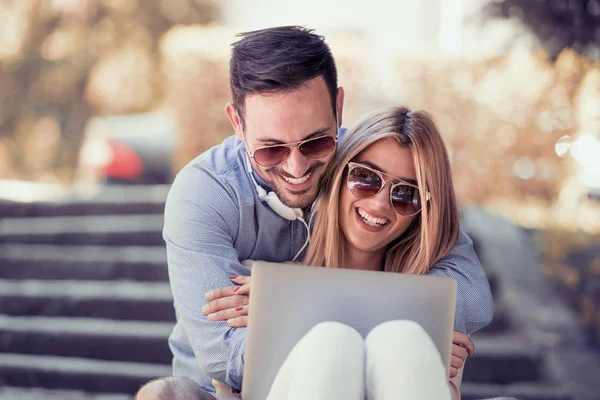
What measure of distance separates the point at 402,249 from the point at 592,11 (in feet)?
8.64

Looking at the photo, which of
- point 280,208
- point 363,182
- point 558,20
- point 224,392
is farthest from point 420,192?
point 558,20

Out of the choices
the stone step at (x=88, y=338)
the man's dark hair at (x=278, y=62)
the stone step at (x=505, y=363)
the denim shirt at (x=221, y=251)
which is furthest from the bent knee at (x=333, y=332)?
the stone step at (x=88, y=338)

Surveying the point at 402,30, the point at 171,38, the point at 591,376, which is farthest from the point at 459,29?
the point at 591,376

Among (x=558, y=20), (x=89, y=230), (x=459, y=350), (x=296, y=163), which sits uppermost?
(x=558, y=20)

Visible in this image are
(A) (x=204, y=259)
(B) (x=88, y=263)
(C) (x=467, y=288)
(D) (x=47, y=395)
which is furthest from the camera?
Result: (B) (x=88, y=263)

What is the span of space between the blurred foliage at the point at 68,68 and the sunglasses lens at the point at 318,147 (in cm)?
720

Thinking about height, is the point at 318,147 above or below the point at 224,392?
above

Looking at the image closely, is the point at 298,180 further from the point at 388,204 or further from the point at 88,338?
the point at 88,338

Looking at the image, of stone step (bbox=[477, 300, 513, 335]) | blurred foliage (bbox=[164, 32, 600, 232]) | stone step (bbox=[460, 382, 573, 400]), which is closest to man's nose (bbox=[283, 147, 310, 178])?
stone step (bbox=[460, 382, 573, 400])

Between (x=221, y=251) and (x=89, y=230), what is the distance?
4.14 meters

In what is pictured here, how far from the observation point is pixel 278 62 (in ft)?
7.73

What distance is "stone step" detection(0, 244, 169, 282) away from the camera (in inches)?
226

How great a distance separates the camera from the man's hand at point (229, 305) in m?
2.18

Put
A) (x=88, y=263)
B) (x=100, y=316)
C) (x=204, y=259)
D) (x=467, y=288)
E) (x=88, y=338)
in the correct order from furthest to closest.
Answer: (x=88, y=263)
(x=100, y=316)
(x=88, y=338)
(x=467, y=288)
(x=204, y=259)
